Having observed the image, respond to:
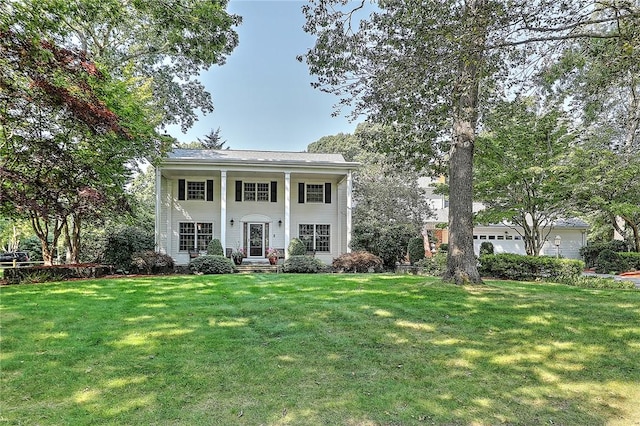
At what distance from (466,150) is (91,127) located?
964 cm

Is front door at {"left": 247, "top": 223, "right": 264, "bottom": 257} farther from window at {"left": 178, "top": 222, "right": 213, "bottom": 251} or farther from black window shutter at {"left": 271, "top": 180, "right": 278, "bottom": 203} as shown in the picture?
window at {"left": 178, "top": 222, "right": 213, "bottom": 251}

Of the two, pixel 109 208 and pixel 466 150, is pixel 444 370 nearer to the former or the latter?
pixel 466 150

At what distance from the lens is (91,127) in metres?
9.86

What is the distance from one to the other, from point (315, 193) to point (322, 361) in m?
15.0

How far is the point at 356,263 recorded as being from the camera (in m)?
15.1

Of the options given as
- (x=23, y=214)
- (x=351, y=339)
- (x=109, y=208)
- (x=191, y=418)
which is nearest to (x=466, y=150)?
(x=351, y=339)

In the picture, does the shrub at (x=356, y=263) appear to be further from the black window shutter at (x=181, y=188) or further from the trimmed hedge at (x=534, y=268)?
the black window shutter at (x=181, y=188)

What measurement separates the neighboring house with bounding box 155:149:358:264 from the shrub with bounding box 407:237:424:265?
299cm

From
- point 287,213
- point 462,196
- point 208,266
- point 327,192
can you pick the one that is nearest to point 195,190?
point 287,213

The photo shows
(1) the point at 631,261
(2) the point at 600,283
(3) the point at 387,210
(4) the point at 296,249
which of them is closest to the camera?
(2) the point at 600,283

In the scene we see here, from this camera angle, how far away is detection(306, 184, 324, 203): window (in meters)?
18.9

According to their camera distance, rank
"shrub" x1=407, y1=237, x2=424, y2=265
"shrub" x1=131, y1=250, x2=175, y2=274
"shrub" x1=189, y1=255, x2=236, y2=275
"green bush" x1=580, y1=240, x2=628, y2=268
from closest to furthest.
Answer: "shrub" x1=131, y1=250, x2=175, y2=274
"shrub" x1=189, y1=255, x2=236, y2=275
"shrub" x1=407, y1=237, x2=424, y2=265
"green bush" x1=580, y1=240, x2=628, y2=268

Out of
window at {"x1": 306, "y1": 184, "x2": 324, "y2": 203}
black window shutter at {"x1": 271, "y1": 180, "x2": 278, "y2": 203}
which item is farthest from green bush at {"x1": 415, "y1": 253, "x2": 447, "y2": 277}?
black window shutter at {"x1": 271, "y1": 180, "x2": 278, "y2": 203}

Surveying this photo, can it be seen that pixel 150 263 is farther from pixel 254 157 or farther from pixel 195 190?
pixel 254 157
